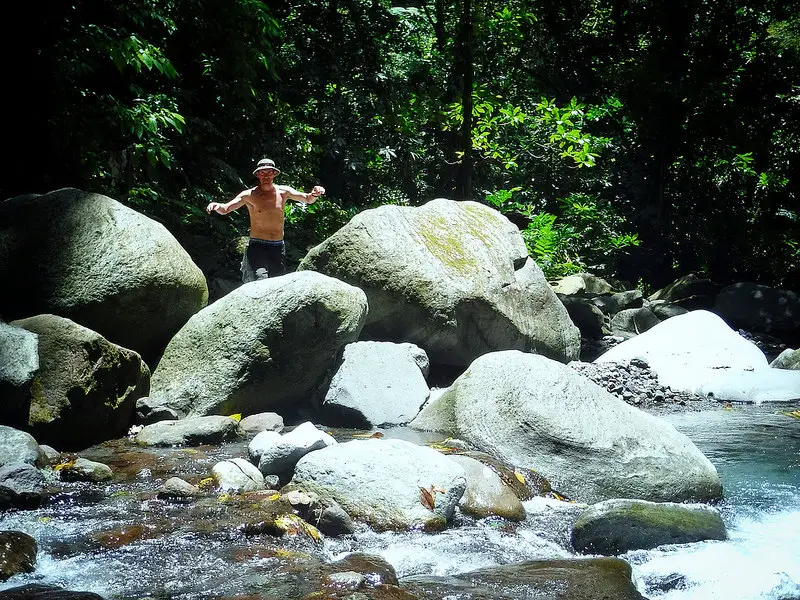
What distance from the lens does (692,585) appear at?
410 cm

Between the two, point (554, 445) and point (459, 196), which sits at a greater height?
point (459, 196)

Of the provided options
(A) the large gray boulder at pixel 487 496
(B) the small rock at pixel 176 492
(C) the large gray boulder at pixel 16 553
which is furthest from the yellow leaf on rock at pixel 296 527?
(C) the large gray boulder at pixel 16 553

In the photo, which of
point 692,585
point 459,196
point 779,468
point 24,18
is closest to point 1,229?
point 24,18

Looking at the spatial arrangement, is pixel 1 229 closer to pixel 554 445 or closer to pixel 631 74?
pixel 554 445

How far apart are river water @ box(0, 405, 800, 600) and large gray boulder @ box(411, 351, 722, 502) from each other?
346mm

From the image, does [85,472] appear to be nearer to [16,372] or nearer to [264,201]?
[16,372]

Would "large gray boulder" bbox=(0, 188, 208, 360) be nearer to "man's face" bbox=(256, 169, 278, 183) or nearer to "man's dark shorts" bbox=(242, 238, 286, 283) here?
"man's dark shorts" bbox=(242, 238, 286, 283)

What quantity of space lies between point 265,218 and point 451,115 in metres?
6.87

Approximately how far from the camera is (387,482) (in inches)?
190

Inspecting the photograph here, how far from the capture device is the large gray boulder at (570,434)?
5.52 metres

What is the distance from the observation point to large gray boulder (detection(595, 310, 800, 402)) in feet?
31.4

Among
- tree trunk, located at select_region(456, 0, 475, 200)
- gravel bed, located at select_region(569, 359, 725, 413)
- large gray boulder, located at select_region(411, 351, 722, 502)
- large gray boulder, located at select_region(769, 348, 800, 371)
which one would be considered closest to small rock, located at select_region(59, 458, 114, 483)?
large gray boulder, located at select_region(411, 351, 722, 502)

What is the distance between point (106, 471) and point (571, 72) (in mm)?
18599

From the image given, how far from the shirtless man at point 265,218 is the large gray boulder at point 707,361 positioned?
456 centimetres
